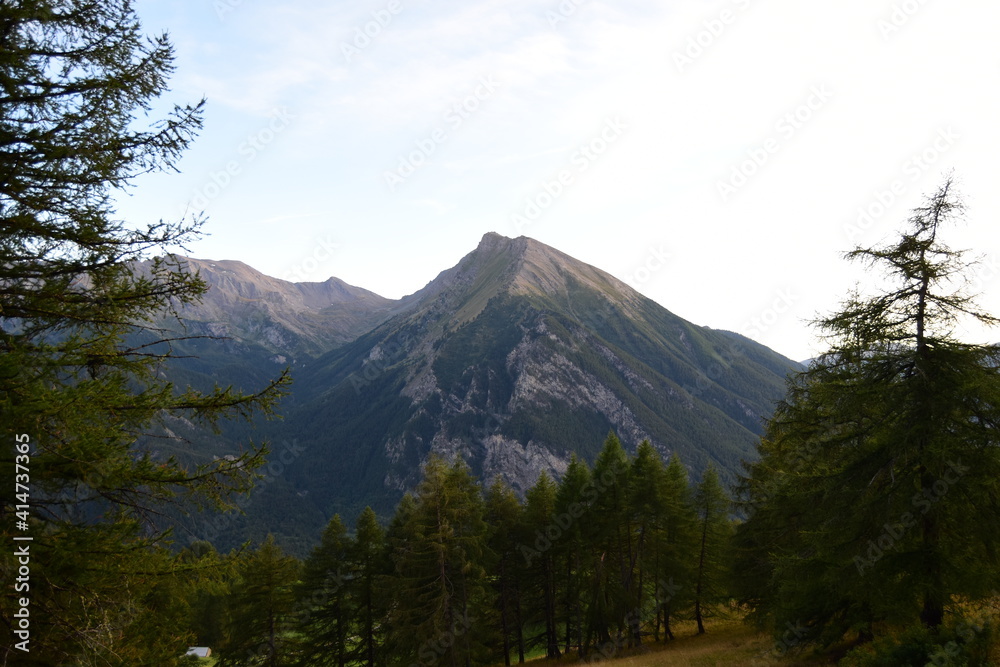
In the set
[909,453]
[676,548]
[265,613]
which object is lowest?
[265,613]

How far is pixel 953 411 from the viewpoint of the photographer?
11.6 m

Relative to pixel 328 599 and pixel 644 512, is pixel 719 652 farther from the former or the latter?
pixel 328 599

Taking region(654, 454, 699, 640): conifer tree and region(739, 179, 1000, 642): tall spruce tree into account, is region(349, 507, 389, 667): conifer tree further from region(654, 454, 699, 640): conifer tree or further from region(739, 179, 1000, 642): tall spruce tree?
region(739, 179, 1000, 642): tall spruce tree

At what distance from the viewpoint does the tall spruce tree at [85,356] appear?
19.5 feet

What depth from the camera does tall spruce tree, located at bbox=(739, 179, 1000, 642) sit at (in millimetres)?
11305

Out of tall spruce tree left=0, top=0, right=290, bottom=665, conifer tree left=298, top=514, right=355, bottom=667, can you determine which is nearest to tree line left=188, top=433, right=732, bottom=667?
conifer tree left=298, top=514, right=355, bottom=667

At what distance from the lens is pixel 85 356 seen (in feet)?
20.7

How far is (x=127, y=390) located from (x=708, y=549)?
111 feet

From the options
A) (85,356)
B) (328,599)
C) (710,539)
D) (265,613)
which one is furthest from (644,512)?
(85,356)

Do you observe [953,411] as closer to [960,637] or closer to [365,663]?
[960,637]

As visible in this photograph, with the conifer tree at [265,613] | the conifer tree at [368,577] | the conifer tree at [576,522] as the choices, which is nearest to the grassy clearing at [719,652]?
the conifer tree at [576,522]

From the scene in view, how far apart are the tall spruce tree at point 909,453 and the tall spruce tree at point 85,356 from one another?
13.8m

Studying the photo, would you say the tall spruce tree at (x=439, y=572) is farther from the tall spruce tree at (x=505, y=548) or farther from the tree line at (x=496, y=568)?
the tall spruce tree at (x=505, y=548)

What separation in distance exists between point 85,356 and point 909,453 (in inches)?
626
